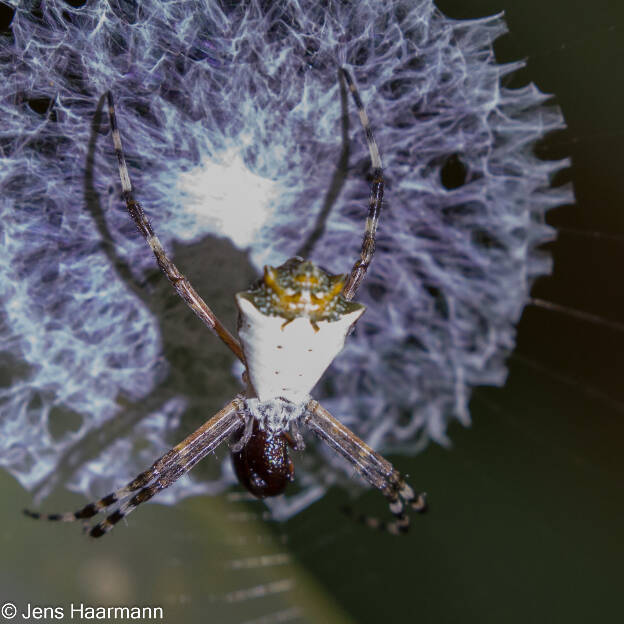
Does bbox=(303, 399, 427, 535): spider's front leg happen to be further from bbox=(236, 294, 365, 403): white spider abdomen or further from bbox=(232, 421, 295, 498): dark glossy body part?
bbox=(236, 294, 365, 403): white spider abdomen

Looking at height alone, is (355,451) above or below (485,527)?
above

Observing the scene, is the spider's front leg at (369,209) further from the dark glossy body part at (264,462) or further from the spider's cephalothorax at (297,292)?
the dark glossy body part at (264,462)

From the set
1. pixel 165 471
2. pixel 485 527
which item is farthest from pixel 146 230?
pixel 485 527

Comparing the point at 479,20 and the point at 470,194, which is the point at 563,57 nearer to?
the point at 479,20

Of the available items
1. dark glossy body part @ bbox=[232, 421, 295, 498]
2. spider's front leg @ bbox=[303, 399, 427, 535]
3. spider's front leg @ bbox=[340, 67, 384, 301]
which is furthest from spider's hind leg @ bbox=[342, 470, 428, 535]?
spider's front leg @ bbox=[340, 67, 384, 301]

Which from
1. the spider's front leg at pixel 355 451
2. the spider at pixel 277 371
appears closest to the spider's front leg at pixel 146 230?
the spider at pixel 277 371

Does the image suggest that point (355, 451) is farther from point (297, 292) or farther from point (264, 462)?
point (297, 292)
